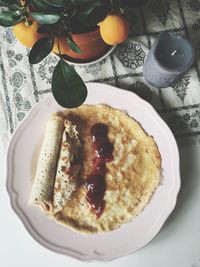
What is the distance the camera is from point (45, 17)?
965 millimetres

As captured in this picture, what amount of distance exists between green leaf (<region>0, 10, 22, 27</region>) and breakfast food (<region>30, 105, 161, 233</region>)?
31 cm

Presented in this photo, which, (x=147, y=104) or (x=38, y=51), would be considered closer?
(x=38, y=51)

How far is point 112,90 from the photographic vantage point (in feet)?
4.03

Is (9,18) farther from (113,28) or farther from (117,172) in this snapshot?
(117,172)

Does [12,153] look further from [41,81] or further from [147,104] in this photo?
[147,104]

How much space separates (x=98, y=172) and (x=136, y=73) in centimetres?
29

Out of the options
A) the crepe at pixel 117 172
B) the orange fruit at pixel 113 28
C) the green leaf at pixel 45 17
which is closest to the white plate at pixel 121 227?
the crepe at pixel 117 172

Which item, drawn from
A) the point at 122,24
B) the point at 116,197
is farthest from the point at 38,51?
the point at 116,197

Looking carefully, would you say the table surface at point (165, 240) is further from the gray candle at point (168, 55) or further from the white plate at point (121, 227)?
the gray candle at point (168, 55)

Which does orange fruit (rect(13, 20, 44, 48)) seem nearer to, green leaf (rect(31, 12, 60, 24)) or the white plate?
green leaf (rect(31, 12, 60, 24))

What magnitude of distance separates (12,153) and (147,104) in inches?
14.6

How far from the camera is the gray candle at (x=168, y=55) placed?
1.16 metres

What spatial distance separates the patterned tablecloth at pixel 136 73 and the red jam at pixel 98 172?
156 millimetres

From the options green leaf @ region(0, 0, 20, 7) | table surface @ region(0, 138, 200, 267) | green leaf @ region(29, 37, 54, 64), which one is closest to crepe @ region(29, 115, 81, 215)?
table surface @ region(0, 138, 200, 267)
